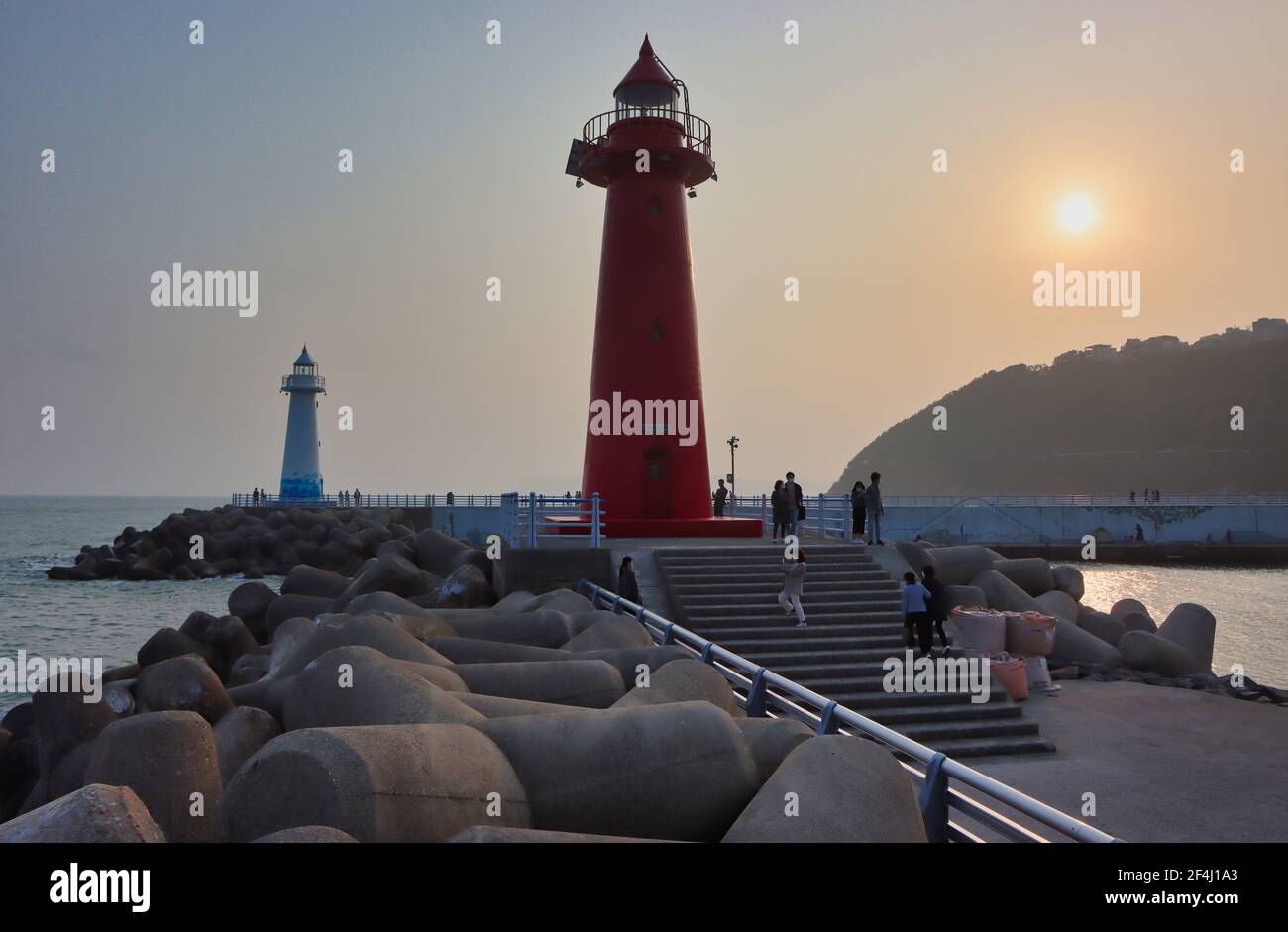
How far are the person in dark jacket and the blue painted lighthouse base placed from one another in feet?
169

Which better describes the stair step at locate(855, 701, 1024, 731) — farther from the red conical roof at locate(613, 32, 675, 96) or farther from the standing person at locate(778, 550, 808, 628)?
the red conical roof at locate(613, 32, 675, 96)

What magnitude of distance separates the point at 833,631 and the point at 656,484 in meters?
7.46

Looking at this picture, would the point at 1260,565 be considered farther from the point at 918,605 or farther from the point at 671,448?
the point at 918,605

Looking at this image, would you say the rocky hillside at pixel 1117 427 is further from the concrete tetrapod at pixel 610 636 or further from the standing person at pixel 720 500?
the concrete tetrapod at pixel 610 636

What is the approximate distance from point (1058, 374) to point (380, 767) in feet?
613

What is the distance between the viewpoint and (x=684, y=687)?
22.3 feet

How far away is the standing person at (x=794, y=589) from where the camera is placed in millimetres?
12898

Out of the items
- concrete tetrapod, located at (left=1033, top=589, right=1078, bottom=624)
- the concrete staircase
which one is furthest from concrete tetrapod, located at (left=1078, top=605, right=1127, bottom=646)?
the concrete staircase

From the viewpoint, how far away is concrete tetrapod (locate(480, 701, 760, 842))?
4977 millimetres

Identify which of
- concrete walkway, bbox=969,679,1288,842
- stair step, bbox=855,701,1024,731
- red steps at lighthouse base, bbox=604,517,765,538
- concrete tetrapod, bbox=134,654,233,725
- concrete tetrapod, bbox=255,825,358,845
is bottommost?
concrete walkway, bbox=969,679,1288,842

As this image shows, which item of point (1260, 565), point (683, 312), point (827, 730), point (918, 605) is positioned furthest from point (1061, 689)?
point (1260, 565)

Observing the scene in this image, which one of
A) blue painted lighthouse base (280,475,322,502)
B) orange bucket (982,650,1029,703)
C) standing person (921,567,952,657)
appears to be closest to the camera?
orange bucket (982,650,1029,703)

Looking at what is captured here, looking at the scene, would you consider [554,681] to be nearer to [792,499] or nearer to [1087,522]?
[792,499]

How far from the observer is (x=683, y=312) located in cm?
2000
